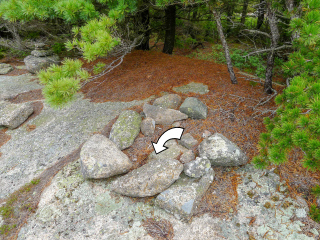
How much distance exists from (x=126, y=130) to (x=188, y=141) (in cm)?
124

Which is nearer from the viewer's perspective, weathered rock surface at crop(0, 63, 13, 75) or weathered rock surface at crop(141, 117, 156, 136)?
weathered rock surface at crop(141, 117, 156, 136)

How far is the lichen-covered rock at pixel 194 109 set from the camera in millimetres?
3836

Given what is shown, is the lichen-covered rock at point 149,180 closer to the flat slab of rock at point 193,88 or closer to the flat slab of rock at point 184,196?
the flat slab of rock at point 184,196

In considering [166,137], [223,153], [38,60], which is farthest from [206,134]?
[38,60]

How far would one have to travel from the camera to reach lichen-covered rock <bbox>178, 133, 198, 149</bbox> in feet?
11.1

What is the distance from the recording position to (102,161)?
10.00 ft

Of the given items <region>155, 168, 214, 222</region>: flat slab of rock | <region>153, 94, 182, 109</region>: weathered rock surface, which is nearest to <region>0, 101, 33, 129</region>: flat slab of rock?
<region>153, 94, 182, 109</region>: weathered rock surface

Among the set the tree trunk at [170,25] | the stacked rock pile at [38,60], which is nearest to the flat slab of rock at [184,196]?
the tree trunk at [170,25]

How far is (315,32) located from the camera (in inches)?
74.0

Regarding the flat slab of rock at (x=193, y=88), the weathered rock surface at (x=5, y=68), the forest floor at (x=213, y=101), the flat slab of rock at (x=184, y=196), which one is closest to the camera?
the flat slab of rock at (x=184, y=196)

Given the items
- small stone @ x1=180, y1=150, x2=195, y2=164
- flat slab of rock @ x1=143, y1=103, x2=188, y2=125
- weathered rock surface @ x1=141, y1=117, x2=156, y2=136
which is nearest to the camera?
small stone @ x1=180, y1=150, x2=195, y2=164

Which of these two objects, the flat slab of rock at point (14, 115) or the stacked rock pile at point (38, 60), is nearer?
the flat slab of rock at point (14, 115)

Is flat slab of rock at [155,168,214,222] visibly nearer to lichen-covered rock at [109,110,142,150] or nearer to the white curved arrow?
the white curved arrow

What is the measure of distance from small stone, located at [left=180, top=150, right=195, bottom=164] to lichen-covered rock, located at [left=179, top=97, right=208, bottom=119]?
0.94 metres
